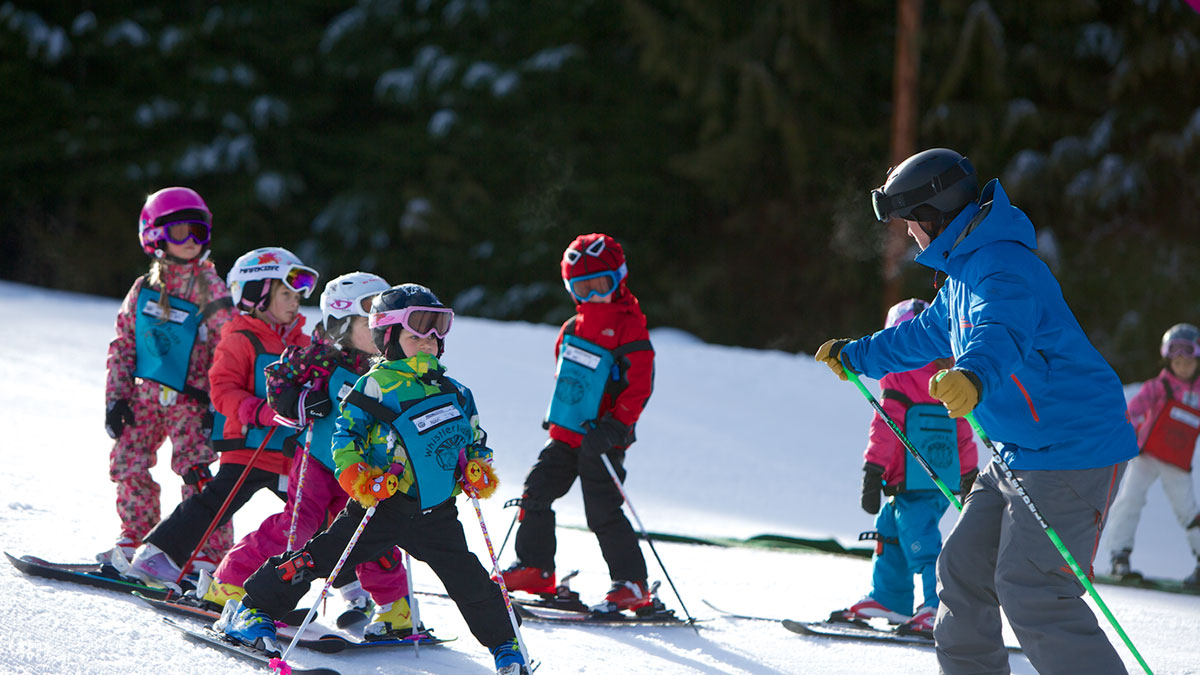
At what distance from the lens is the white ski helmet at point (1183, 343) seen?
704 cm

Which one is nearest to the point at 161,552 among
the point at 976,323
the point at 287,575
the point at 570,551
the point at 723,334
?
the point at 287,575

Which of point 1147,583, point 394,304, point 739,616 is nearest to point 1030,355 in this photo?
point 394,304

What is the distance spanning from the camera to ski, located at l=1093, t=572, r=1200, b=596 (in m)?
6.43

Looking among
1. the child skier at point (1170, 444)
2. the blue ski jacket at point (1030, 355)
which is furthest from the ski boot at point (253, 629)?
the child skier at point (1170, 444)

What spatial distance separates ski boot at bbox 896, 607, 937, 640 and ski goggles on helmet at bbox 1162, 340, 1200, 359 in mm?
3477

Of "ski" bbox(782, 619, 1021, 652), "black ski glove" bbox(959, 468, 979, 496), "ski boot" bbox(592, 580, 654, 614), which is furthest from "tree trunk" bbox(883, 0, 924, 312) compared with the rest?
"ski boot" bbox(592, 580, 654, 614)

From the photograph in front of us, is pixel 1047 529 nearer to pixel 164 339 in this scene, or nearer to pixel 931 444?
pixel 931 444

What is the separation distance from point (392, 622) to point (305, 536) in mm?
424

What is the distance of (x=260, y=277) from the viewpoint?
4.34 metres

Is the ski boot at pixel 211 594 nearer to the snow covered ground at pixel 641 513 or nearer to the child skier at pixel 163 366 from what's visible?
the snow covered ground at pixel 641 513

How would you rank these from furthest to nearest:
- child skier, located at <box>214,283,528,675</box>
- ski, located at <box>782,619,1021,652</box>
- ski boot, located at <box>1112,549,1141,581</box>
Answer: ski boot, located at <box>1112,549,1141,581</box> → ski, located at <box>782,619,1021,652</box> → child skier, located at <box>214,283,528,675</box>

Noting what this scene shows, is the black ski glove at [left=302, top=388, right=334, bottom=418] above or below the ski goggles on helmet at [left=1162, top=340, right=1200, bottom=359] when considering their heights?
below

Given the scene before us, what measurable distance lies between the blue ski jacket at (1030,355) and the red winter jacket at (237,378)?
2497 mm

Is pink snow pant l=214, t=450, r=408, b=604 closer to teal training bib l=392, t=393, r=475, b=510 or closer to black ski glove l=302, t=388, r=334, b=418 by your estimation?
black ski glove l=302, t=388, r=334, b=418
